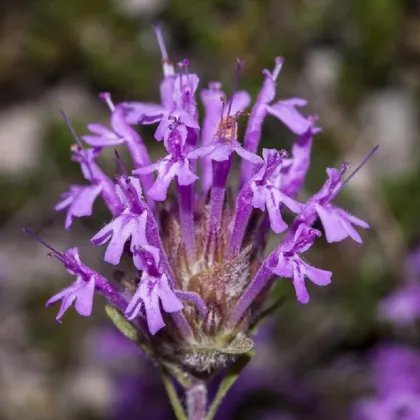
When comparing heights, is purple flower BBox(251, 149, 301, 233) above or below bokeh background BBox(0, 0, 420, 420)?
above

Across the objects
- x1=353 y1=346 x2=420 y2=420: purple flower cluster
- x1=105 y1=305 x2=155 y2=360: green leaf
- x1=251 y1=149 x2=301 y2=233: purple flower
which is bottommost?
x1=353 y1=346 x2=420 y2=420: purple flower cluster

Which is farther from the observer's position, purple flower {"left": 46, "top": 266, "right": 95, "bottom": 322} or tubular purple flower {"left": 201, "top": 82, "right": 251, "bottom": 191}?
tubular purple flower {"left": 201, "top": 82, "right": 251, "bottom": 191}

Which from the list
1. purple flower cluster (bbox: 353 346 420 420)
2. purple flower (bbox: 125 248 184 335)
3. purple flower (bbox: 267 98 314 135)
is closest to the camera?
purple flower (bbox: 125 248 184 335)

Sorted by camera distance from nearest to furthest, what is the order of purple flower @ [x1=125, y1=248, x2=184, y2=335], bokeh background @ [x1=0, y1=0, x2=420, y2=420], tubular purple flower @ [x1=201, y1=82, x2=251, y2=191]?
purple flower @ [x1=125, y1=248, x2=184, y2=335]
tubular purple flower @ [x1=201, y1=82, x2=251, y2=191]
bokeh background @ [x1=0, y1=0, x2=420, y2=420]

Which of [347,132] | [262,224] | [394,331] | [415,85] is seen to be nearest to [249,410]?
[394,331]

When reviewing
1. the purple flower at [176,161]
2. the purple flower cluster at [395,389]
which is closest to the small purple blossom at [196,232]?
the purple flower at [176,161]

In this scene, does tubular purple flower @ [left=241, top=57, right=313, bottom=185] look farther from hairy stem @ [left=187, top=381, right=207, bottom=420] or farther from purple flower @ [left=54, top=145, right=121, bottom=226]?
hairy stem @ [left=187, top=381, right=207, bottom=420]

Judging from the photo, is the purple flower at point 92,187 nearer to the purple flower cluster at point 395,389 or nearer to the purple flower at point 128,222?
the purple flower at point 128,222

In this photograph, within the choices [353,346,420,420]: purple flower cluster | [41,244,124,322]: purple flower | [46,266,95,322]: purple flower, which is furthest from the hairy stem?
[353,346,420,420]: purple flower cluster
